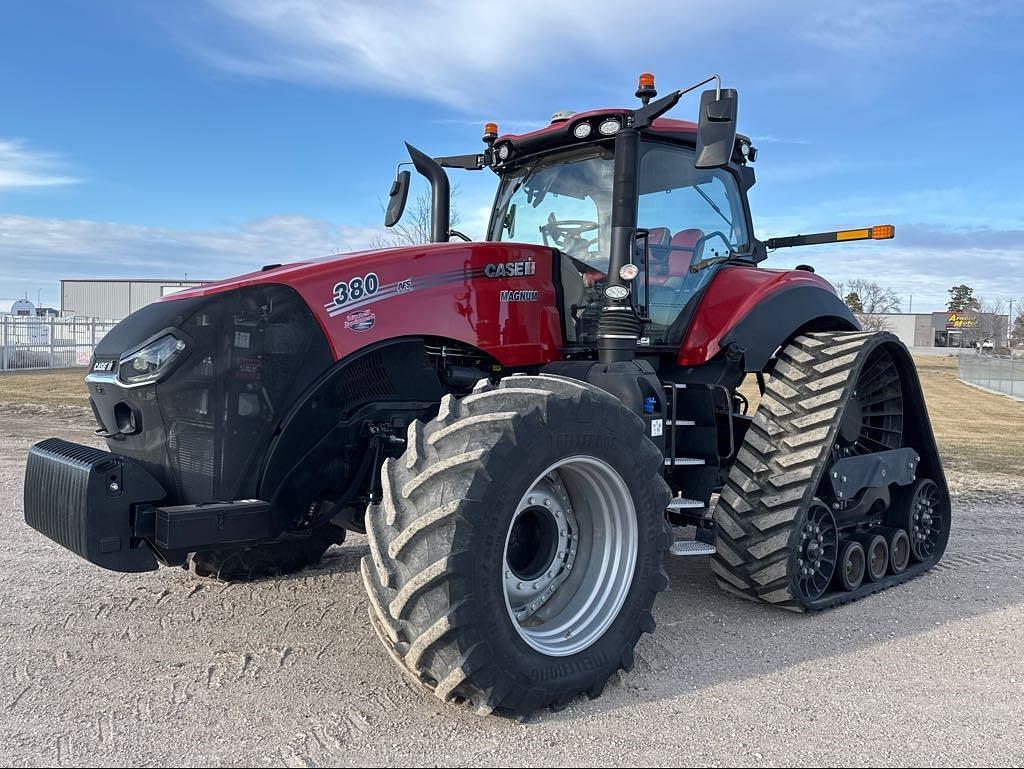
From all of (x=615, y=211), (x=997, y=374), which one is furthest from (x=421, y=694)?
(x=997, y=374)

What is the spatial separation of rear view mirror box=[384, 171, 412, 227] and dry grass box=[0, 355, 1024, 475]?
8476 millimetres

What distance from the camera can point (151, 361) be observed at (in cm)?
357

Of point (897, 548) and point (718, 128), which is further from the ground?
point (718, 128)

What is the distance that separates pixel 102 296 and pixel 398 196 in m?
59.7

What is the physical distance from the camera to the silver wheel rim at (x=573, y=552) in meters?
3.64

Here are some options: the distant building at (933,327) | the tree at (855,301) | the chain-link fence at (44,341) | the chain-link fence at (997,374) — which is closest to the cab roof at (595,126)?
the chain-link fence at (44,341)

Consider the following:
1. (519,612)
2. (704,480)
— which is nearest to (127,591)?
(519,612)

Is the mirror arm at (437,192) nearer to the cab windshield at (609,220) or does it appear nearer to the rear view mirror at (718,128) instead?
the cab windshield at (609,220)

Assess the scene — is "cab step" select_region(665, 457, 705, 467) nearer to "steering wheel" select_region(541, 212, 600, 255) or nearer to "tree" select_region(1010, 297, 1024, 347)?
"steering wheel" select_region(541, 212, 600, 255)

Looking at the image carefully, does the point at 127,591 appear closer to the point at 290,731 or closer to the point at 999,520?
the point at 290,731

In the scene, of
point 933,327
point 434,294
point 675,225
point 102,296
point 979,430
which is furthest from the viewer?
point 933,327

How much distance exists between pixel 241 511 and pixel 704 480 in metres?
2.69

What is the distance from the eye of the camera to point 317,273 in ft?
12.4

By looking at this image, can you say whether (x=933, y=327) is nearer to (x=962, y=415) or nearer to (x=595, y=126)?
(x=962, y=415)
